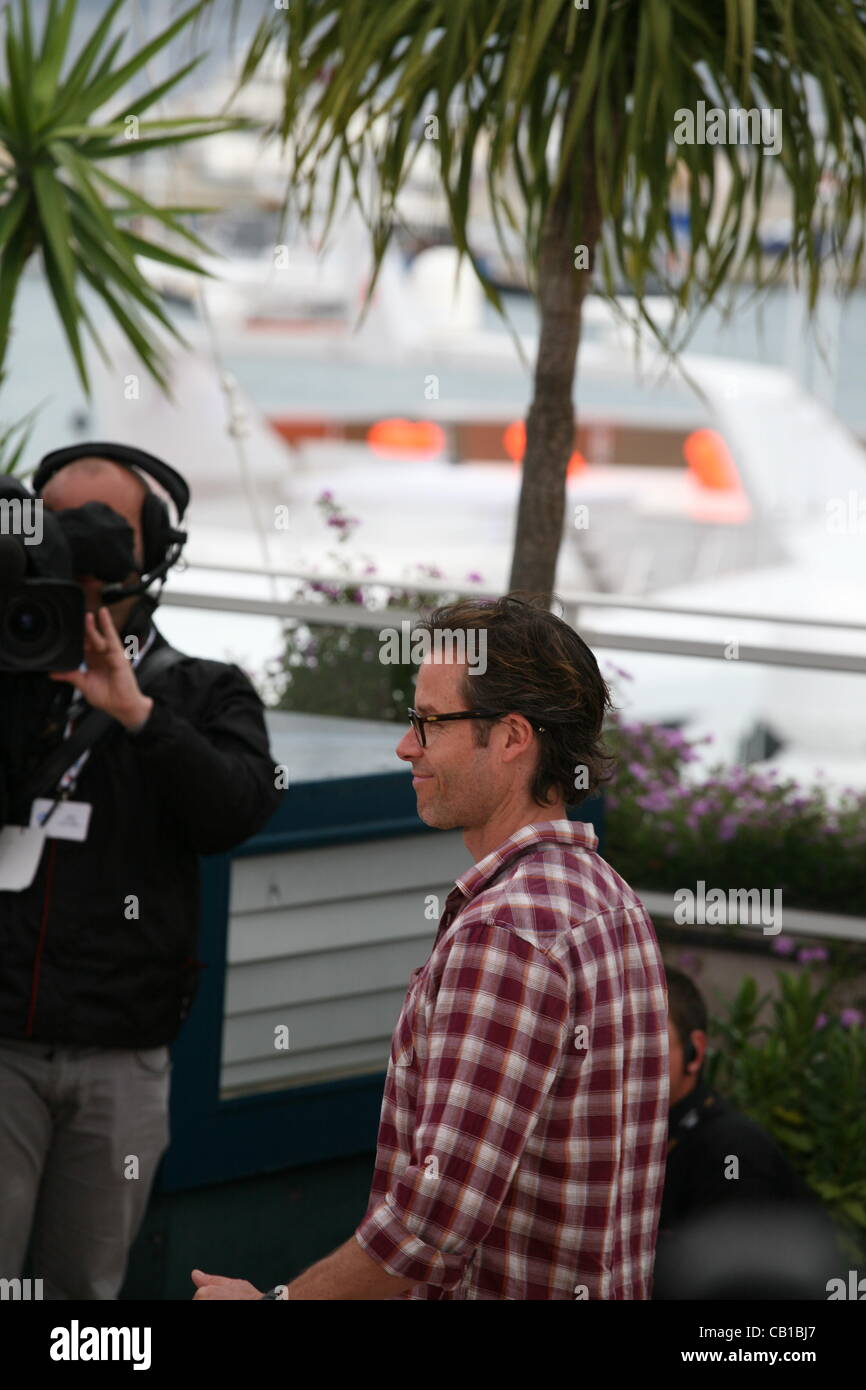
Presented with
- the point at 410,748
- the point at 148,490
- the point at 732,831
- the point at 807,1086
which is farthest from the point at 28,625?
the point at 732,831

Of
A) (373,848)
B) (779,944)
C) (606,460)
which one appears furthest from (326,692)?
(606,460)

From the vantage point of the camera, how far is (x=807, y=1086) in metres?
3.51

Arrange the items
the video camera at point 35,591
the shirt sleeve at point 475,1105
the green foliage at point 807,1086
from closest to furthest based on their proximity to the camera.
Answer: the shirt sleeve at point 475,1105, the video camera at point 35,591, the green foliage at point 807,1086

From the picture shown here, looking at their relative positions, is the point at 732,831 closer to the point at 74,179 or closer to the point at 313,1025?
the point at 313,1025

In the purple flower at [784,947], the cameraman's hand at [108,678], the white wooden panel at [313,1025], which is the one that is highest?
the cameraman's hand at [108,678]

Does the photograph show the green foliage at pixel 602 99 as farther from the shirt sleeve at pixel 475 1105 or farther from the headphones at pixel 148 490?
the shirt sleeve at pixel 475 1105

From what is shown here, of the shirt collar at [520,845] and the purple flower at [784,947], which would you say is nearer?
the shirt collar at [520,845]

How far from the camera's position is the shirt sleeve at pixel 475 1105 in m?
1.39

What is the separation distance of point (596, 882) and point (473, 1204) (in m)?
0.29

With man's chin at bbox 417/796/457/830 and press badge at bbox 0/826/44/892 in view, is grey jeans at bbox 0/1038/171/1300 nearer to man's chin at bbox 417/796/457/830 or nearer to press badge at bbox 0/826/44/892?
press badge at bbox 0/826/44/892

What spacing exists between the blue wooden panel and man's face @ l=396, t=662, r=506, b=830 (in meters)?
1.98

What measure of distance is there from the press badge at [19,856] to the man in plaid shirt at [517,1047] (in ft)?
2.81

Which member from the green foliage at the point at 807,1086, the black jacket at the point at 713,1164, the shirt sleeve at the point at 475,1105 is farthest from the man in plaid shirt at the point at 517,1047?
the green foliage at the point at 807,1086

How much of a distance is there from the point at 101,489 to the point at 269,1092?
1768 millimetres
